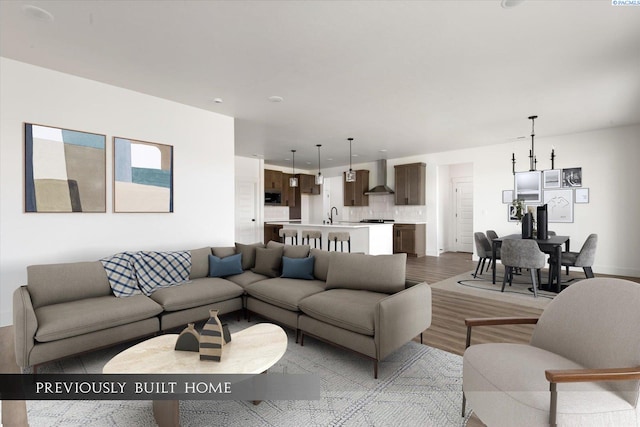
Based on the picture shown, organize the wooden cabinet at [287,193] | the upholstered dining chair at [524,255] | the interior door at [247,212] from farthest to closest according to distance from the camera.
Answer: the wooden cabinet at [287,193]
the interior door at [247,212]
the upholstered dining chair at [524,255]

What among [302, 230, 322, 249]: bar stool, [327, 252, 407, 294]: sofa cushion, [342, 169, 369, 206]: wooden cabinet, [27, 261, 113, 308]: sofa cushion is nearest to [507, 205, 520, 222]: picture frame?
[342, 169, 369, 206]: wooden cabinet

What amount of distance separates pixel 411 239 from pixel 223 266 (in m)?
5.56

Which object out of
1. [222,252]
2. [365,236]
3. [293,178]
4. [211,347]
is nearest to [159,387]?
[211,347]

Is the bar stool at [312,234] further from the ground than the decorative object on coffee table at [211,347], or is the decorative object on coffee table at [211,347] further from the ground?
the bar stool at [312,234]

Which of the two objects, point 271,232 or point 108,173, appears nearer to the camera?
point 108,173

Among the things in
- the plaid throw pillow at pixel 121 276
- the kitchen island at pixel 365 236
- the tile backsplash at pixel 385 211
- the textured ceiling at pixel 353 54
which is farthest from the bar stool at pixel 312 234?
the plaid throw pillow at pixel 121 276

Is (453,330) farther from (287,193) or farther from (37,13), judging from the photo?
(287,193)

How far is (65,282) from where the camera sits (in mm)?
2734

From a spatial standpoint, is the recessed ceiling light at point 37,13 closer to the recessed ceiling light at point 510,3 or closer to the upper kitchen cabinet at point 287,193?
the recessed ceiling light at point 510,3

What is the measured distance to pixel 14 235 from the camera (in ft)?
9.91

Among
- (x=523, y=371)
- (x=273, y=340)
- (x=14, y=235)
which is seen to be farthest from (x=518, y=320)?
(x=14, y=235)

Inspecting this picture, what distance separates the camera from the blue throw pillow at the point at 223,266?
12.2ft

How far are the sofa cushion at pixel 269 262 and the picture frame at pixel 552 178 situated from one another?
237 inches

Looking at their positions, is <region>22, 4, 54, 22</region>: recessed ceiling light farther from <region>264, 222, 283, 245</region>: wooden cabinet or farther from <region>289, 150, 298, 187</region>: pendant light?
<region>264, 222, 283, 245</region>: wooden cabinet
